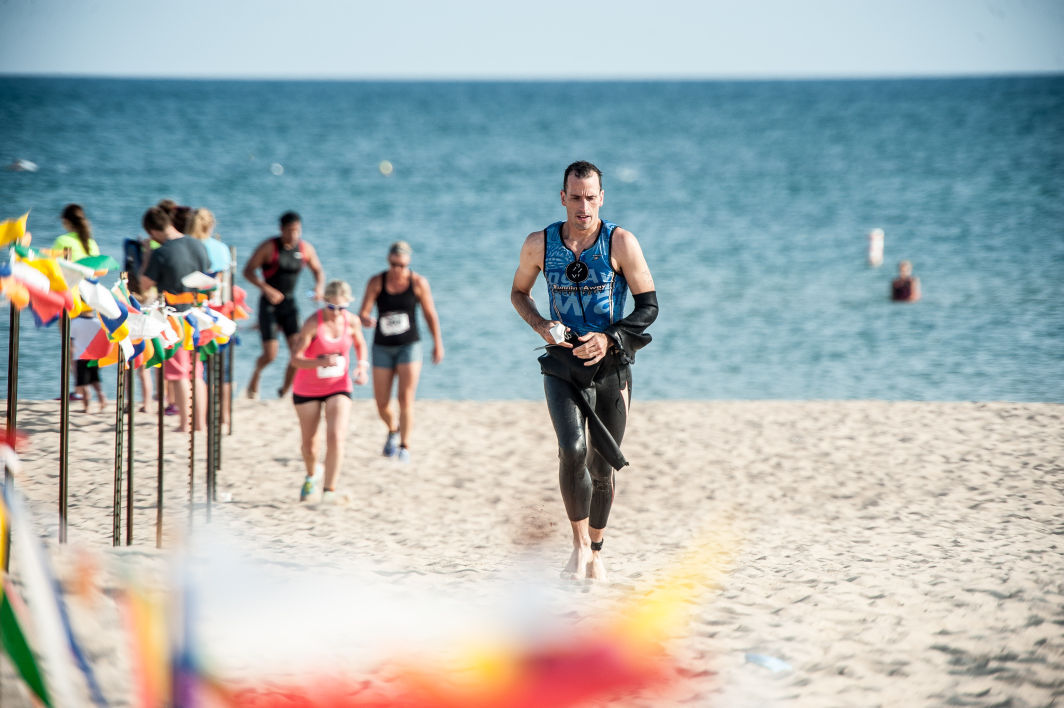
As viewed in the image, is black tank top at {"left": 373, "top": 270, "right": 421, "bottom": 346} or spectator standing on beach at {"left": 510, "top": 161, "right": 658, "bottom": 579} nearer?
spectator standing on beach at {"left": 510, "top": 161, "right": 658, "bottom": 579}

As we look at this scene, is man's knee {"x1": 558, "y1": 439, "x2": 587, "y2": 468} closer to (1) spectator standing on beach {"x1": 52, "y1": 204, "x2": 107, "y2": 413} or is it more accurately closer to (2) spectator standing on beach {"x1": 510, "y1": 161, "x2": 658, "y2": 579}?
(2) spectator standing on beach {"x1": 510, "y1": 161, "x2": 658, "y2": 579}

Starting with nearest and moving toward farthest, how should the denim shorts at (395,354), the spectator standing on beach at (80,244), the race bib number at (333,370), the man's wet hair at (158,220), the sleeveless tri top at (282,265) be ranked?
the race bib number at (333,370)
the man's wet hair at (158,220)
the spectator standing on beach at (80,244)
the denim shorts at (395,354)
the sleeveless tri top at (282,265)

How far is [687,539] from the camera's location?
689cm

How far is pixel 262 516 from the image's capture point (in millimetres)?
7387

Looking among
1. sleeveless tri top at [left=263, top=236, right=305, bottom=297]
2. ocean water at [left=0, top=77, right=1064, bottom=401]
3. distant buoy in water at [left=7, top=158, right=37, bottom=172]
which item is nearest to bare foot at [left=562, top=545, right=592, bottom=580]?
sleeveless tri top at [left=263, top=236, right=305, bottom=297]

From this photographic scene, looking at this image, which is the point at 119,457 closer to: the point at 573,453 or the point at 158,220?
the point at 573,453

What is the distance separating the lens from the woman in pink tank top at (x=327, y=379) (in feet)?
25.0

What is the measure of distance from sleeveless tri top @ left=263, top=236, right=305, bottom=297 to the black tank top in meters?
2.13

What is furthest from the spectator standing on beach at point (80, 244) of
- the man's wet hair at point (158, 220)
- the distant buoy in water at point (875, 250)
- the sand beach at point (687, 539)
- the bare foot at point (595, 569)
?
the distant buoy in water at point (875, 250)

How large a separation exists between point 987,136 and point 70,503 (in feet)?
236

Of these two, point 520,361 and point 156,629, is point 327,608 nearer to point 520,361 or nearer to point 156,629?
point 156,629

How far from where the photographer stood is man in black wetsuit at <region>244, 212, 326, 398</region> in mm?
10453

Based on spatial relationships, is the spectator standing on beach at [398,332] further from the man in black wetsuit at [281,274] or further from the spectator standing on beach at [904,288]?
the spectator standing on beach at [904,288]

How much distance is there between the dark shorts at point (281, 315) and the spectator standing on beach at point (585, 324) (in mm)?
5764
